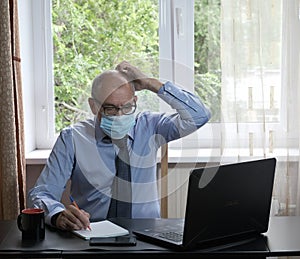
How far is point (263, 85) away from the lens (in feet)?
9.23

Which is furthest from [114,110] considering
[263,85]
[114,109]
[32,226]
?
[263,85]

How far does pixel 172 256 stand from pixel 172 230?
20 centimetres

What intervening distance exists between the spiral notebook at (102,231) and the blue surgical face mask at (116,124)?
Result: 17.5 inches

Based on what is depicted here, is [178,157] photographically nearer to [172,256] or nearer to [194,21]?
[194,21]

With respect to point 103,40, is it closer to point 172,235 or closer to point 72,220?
point 72,220

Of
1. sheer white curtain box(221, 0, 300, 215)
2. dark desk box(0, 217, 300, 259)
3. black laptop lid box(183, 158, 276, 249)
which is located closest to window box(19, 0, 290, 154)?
sheer white curtain box(221, 0, 300, 215)

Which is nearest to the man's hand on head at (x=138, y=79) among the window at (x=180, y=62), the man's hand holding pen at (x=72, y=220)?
the window at (x=180, y=62)

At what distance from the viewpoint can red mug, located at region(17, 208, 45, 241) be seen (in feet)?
5.84

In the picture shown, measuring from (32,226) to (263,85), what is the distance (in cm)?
141

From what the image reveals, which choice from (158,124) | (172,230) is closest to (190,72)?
(158,124)

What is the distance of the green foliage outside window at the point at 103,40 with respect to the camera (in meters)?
2.99

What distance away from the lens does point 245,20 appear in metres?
2.76

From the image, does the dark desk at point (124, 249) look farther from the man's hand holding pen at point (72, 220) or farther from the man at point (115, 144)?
the man at point (115, 144)

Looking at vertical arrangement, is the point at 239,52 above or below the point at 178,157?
above
